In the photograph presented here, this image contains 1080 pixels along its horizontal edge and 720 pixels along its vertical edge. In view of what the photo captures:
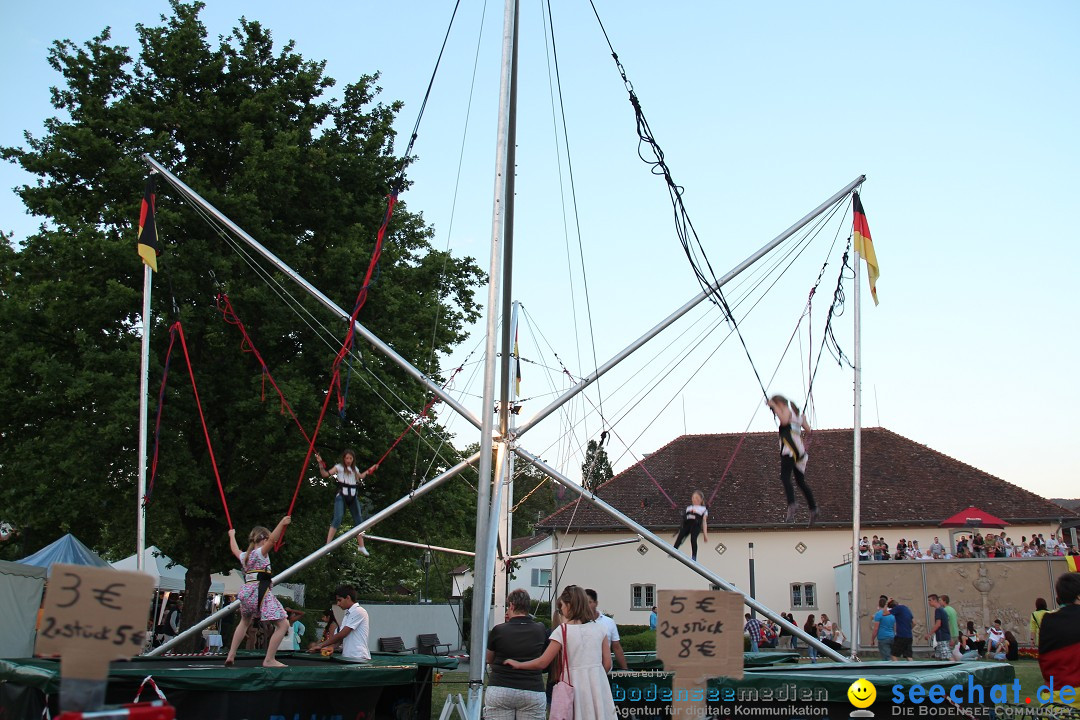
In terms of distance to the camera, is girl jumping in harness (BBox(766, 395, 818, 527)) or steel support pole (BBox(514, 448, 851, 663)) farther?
steel support pole (BBox(514, 448, 851, 663))

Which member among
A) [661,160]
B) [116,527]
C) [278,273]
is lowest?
[116,527]

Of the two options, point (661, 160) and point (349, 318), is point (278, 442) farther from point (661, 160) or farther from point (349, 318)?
point (661, 160)

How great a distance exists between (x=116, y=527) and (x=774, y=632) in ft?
54.7

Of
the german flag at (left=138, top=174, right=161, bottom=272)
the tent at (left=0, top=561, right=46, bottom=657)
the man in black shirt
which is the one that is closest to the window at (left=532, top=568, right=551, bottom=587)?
the tent at (left=0, top=561, right=46, bottom=657)

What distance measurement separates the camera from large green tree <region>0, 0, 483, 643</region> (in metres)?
16.0

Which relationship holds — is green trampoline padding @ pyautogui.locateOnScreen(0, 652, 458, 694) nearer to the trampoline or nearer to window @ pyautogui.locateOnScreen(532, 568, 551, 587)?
the trampoline

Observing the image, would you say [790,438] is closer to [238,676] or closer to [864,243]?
[864,243]

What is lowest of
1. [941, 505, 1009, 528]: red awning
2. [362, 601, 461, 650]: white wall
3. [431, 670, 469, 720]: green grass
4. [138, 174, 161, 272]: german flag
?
[431, 670, 469, 720]: green grass

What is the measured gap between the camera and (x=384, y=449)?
17953 mm

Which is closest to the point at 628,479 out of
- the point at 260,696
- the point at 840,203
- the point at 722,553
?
the point at 722,553

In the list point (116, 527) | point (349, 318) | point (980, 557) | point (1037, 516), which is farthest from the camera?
point (1037, 516)

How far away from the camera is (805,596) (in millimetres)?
29953

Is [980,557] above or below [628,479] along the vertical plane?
below

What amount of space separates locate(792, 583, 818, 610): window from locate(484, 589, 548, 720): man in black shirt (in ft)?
83.4
